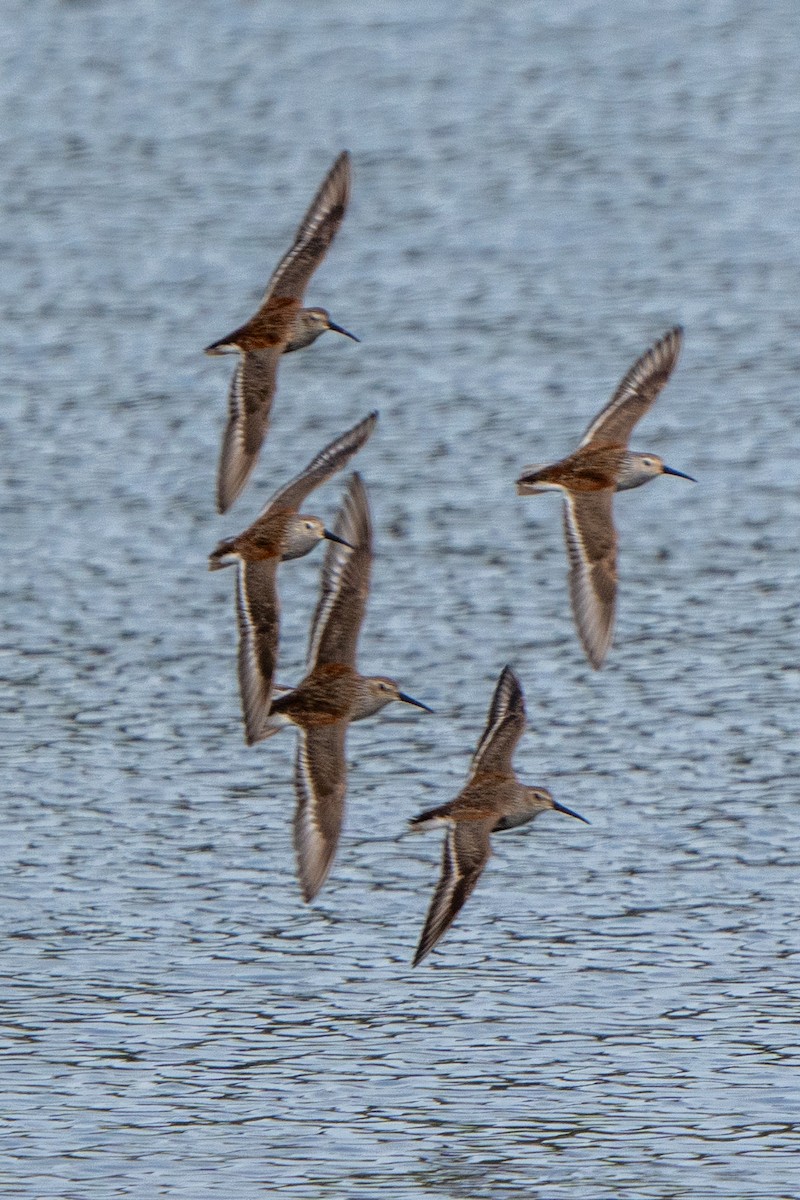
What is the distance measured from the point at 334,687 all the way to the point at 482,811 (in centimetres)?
98

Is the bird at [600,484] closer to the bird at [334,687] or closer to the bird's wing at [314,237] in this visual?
the bird at [334,687]

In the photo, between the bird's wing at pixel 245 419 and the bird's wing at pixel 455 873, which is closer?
the bird's wing at pixel 455 873

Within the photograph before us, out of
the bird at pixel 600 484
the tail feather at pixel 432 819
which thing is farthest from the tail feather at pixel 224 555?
the tail feather at pixel 432 819

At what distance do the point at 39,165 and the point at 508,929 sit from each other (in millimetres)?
18379

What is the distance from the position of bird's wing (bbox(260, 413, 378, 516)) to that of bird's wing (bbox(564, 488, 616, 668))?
106 cm

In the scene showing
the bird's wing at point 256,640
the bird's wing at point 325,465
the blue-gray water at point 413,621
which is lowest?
the blue-gray water at point 413,621

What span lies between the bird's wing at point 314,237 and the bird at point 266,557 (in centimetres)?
99

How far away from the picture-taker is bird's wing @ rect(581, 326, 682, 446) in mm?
12414

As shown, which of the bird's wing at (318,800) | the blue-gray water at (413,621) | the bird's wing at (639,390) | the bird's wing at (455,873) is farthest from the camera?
the bird's wing at (639,390)

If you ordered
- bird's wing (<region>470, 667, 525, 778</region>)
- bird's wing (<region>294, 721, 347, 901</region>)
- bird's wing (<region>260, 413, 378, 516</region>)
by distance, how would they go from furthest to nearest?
1. bird's wing (<region>470, 667, 525, 778</region>)
2. bird's wing (<region>260, 413, 378, 516</region>)
3. bird's wing (<region>294, 721, 347, 901</region>)

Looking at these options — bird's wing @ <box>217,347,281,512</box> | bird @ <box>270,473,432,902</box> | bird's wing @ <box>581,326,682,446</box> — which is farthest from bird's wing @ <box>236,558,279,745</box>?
bird's wing @ <box>581,326,682,446</box>

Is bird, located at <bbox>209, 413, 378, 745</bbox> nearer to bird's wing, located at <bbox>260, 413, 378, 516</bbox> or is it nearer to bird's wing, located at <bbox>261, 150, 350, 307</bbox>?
bird's wing, located at <bbox>260, 413, 378, 516</bbox>

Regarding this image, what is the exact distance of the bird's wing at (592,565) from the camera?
38.0ft

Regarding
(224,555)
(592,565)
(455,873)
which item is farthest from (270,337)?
(455,873)
